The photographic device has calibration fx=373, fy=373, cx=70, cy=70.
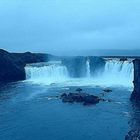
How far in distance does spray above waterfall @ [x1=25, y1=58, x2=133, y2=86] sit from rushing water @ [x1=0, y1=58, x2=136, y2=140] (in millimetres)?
284

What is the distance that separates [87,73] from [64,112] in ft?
147

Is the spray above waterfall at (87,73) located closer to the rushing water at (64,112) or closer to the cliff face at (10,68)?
the rushing water at (64,112)

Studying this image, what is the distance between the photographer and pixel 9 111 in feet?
206

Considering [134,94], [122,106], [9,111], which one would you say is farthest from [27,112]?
[134,94]

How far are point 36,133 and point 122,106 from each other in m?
19.0

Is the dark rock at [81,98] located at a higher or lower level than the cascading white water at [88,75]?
lower

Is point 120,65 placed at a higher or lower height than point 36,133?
higher

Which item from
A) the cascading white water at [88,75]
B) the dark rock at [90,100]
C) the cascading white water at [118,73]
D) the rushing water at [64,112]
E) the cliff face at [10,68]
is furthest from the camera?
the cliff face at [10,68]

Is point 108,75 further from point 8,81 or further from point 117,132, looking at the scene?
point 117,132

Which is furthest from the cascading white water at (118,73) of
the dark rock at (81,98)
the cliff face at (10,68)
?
the cliff face at (10,68)

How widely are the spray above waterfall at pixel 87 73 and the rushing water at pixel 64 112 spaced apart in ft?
0.93

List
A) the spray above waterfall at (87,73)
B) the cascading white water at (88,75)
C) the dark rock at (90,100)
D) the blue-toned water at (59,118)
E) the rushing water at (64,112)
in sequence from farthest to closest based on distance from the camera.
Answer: the spray above waterfall at (87,73) < the cascading white water at (88,75) < the dark rock at (90,100) < the rushing water at (64,112) < the blue-toned water at (59,118)

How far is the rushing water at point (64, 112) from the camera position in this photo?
163 ft

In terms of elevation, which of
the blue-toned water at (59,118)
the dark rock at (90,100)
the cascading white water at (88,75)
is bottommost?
the blue-toned water at (59,118)
